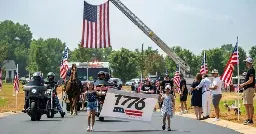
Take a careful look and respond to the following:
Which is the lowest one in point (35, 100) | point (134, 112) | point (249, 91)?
point (134, 112)

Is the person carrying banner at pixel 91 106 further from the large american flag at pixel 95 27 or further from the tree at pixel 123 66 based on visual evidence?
the tree at pixel 123 66

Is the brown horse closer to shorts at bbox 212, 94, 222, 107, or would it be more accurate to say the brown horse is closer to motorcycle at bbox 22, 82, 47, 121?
motorcycle at bbox 22, 82, 47, 121

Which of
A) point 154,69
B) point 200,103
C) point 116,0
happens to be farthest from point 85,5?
point 154,69

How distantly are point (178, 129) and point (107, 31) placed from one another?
12.3m

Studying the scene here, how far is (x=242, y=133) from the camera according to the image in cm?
1839

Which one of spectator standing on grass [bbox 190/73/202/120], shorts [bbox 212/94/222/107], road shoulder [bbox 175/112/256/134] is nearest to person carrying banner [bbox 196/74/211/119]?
spectator standing on grass [bbox 190/73/202/120]

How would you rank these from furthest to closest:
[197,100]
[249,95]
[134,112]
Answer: [197,100] → [249,95] → [134,112]

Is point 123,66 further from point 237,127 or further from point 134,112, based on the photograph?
point 134,112

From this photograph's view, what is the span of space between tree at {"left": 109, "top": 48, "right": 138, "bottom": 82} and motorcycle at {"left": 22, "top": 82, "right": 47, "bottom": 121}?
3180 inches

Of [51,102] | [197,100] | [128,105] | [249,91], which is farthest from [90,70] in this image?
[128,105]

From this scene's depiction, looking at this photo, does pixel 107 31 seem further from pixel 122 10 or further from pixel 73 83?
pixel 122 10

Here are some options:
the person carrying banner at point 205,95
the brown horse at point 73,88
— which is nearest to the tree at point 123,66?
the brown horse at point 73,88

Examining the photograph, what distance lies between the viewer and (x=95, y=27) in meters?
31.6

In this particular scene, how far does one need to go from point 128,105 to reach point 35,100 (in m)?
5.43
